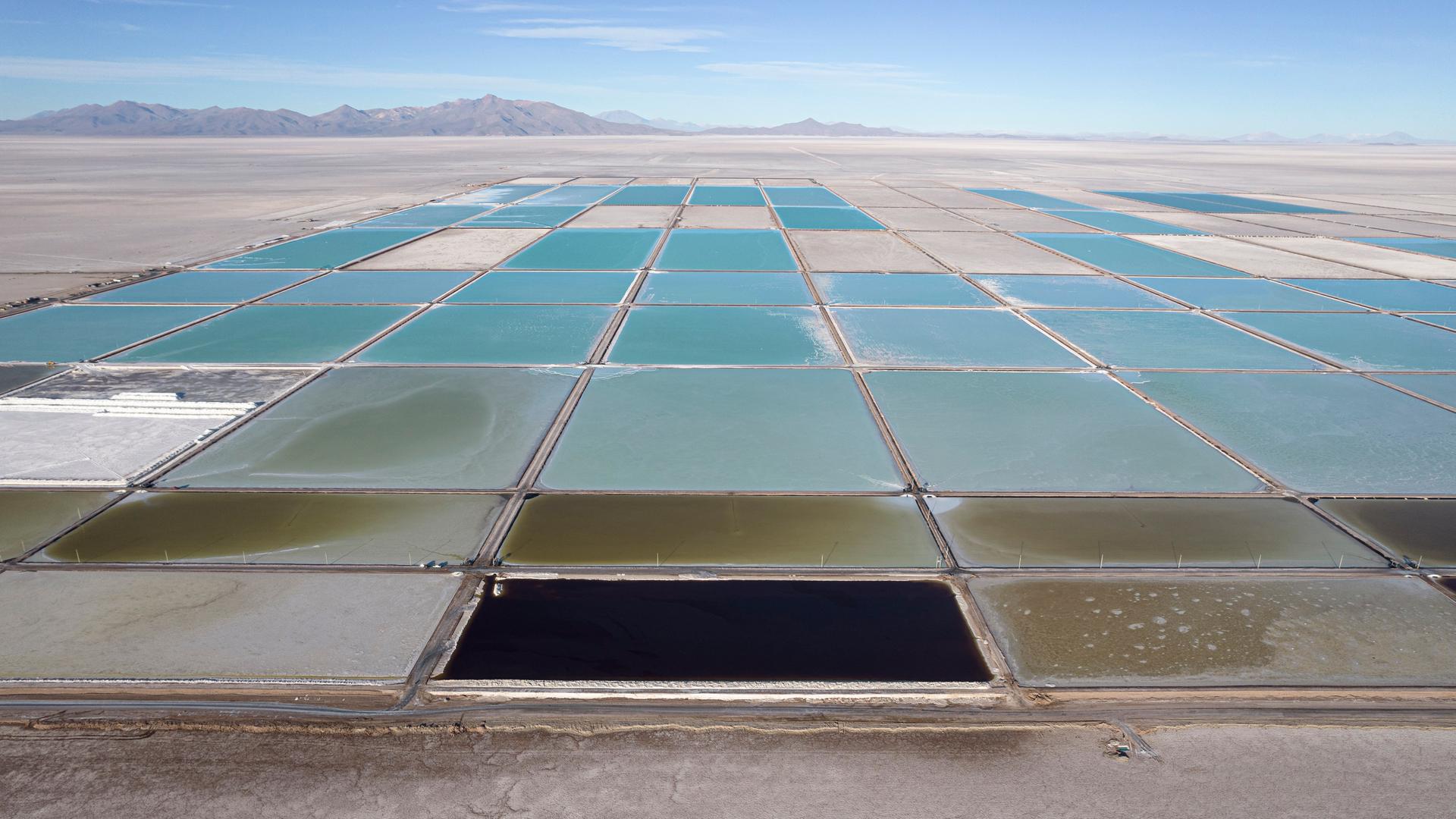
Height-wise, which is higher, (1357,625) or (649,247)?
(649,247)

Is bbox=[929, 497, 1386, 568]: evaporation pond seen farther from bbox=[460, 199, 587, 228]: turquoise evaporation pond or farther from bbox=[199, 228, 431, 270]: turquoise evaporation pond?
bbox=[460, 199, 587, 228]: turquoise evaporation pond

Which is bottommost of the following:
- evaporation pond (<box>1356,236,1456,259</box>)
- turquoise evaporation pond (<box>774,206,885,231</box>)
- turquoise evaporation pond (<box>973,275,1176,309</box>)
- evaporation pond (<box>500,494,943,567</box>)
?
evaporation pond (<box>500,494,943,567</box>)

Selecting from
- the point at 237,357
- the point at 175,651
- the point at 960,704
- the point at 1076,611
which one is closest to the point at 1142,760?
the point at 960,704

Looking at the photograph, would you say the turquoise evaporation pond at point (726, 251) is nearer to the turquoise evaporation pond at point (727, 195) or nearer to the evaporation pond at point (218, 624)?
the turquoise evaporation pond at point (727, 195)

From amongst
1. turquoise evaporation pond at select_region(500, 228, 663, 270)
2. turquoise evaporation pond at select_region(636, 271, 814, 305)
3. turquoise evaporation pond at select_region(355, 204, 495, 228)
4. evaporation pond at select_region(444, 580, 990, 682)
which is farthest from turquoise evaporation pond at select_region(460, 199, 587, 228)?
evaporation pond at select_region(444, 580, 990, 682)

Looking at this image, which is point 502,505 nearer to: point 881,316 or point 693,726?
point 693,726

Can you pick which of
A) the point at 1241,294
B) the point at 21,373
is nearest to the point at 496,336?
the point at 21,373
